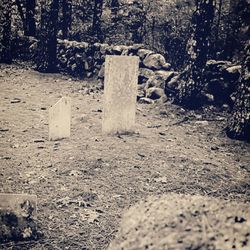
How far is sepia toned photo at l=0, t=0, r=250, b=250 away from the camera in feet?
5.16

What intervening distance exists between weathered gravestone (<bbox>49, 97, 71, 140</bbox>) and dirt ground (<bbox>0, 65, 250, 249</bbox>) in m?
0.19

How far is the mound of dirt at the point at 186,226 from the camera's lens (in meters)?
1.31

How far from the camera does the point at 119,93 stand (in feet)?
18.1

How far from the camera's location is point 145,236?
1425 mm

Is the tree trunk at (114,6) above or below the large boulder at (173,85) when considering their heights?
above

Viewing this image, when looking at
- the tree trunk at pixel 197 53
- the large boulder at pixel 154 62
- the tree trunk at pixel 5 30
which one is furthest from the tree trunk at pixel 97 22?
the tree trunk at pixel 197 53

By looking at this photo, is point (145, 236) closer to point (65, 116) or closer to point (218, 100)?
point (65, 116)

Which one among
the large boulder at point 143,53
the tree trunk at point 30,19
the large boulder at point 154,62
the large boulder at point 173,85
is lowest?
the large boulder at point 173,85

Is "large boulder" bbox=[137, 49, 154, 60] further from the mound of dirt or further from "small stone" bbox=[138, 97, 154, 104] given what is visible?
the mound of dirt

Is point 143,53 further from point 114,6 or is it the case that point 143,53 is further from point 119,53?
point 114,6

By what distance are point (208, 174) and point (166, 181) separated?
715 millimetres

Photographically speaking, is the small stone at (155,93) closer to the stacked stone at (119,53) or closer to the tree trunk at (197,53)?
the stacked stone at (119,53)

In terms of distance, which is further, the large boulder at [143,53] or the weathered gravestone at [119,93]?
the large boulder at [143,53]

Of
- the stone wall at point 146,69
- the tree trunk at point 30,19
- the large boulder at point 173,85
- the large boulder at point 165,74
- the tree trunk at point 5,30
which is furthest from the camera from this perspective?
the tree trunk at point 30,19
